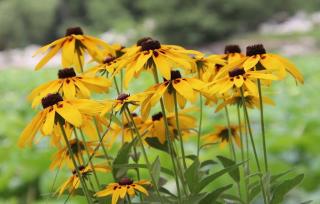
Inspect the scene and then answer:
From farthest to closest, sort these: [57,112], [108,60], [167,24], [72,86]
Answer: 1. [167,24]
2. [108,60]
3. [72,86]
4. [57,112]

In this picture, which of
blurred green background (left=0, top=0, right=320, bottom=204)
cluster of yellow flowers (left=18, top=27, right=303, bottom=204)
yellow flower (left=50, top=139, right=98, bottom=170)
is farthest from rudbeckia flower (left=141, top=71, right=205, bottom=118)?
blurred green background (left=0, top=0, right=320, bottom=204)

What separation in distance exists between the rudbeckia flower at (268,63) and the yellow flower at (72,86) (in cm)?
26

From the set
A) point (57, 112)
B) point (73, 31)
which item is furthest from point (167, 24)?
point (57, 112)

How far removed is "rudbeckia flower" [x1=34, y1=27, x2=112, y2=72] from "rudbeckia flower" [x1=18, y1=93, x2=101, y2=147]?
0.20 meters

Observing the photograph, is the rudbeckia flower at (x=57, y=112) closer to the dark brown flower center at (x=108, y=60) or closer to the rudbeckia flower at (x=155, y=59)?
the rudbeckia flower at (x=155, y=59)

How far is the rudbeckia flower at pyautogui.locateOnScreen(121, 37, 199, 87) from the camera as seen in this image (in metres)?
1.08

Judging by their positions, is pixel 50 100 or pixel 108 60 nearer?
pixel 50 100

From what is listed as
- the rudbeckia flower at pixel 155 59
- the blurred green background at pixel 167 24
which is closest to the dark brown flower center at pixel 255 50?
the rudbeckia flower at pixel 155 59

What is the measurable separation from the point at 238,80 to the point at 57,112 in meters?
0.31

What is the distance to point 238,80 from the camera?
3.57ft

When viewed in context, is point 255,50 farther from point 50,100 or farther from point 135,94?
point 50,100

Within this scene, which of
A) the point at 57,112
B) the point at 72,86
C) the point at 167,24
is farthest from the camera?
the point at 167,24

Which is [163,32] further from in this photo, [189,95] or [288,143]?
[189,95]

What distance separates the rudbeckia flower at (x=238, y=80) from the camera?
3.49ft
